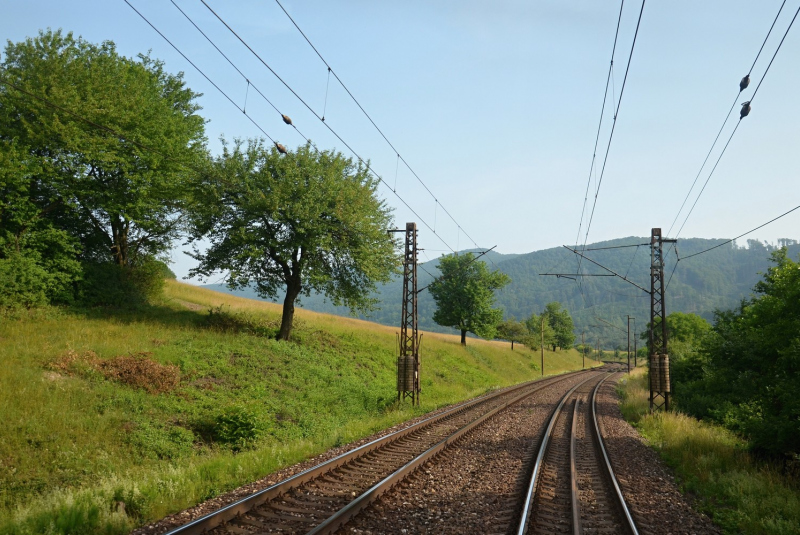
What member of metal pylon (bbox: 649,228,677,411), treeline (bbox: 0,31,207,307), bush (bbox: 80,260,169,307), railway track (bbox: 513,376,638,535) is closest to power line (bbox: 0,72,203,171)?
treeline (bbox: 0,31,207,307)

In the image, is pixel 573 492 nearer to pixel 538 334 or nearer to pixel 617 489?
pixel 617 489

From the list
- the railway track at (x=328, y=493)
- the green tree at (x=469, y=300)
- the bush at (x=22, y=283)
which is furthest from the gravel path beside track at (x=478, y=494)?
the green tree at (x=469, y=300)

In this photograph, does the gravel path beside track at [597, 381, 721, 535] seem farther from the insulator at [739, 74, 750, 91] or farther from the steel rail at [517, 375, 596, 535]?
the insulator at [739, 74, 750, 91]

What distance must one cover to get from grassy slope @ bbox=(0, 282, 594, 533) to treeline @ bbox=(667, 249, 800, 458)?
11.1 m

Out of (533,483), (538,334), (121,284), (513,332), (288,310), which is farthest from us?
(538,334)

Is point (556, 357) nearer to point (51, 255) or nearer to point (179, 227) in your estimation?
point (179, 227)

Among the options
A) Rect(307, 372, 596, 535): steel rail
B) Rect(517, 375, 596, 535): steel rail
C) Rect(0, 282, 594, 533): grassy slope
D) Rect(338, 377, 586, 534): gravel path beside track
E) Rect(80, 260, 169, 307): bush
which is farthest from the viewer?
Rect(80, 260, 169, 307): bush

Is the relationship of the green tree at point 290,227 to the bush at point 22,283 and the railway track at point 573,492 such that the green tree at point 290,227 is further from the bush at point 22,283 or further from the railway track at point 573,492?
the railway track at point 573,492

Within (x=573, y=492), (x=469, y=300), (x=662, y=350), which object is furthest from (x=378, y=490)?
(x=469, y=300)

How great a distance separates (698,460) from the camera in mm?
12180

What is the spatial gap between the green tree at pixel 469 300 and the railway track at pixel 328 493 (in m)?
39.9

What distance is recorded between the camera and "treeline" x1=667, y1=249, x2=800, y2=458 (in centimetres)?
1158

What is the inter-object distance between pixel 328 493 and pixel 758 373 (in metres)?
19.4

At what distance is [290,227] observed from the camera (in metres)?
25.4
